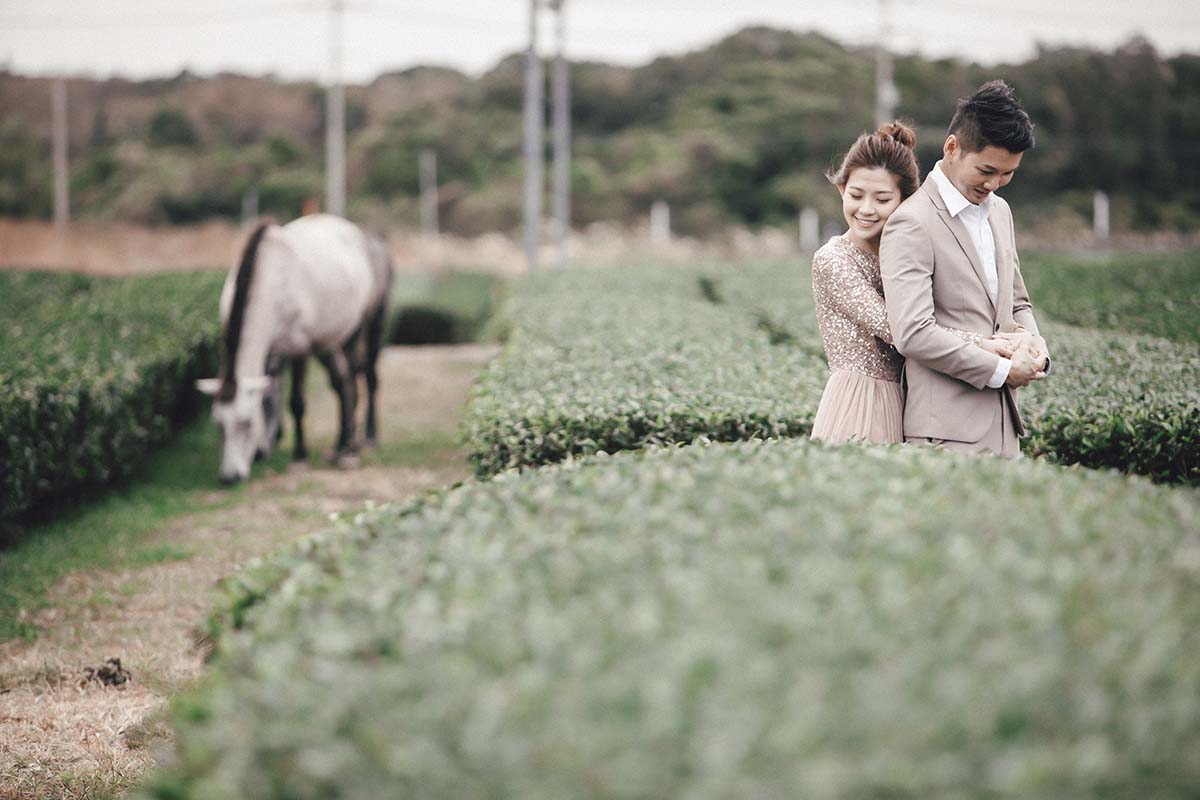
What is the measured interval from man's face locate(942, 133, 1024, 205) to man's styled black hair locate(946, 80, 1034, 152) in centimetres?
2

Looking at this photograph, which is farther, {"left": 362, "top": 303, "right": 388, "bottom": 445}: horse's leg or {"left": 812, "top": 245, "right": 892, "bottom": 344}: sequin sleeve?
{"left": 362, "top": 303, "right": 388, "bottom": 445}: horse's leg

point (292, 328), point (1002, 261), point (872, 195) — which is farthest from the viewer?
point (292, 328)

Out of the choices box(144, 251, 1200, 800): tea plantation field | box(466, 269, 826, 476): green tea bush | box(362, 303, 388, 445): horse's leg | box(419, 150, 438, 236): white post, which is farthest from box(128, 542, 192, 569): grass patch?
box(419, 150, 438, 236): white post

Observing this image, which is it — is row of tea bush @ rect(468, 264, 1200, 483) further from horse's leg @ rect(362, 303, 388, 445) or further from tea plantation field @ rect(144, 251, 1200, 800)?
horse's leg @ rect(362, 303, 388, 445)


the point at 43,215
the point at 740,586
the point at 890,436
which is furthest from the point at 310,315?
the point at 43,215

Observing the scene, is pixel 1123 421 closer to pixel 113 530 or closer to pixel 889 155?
pixel 889 155

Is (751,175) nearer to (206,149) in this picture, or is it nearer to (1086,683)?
(206,149)

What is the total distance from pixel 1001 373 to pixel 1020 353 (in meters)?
0.10

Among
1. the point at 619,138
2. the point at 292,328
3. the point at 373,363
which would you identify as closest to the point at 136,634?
the point at 292,328

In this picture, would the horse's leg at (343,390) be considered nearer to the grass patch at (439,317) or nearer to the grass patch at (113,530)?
the grass patch at (113,530)

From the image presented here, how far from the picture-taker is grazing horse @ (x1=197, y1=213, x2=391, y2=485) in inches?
344

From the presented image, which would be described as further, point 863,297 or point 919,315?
point 863,297

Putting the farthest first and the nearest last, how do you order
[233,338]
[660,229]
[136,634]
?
1. [660,229]
2. [233,338]
3. [136,634]

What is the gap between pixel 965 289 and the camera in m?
3.79
